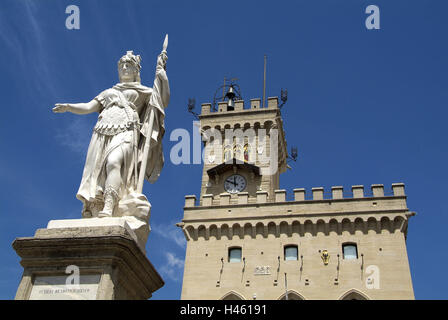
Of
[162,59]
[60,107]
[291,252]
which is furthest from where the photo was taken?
[291,252]

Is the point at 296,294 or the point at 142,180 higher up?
the point at 296,294

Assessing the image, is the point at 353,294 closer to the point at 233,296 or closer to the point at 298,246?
the point at 298,246

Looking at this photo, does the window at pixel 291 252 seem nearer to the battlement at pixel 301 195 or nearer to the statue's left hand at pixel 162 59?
the battlement at pixel 301 195

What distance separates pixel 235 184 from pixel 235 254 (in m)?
6.76

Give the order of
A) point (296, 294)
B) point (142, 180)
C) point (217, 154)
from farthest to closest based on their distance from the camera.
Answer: point (217, 154) → point (296, 294) → point (142, 180)

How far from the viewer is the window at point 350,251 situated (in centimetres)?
3077

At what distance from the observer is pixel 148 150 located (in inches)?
228

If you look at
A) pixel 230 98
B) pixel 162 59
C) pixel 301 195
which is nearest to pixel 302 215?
pixel 301 195

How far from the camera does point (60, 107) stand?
5941 millimetres

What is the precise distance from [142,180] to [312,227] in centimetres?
2752
